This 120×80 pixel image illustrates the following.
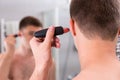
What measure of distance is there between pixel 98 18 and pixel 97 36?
0.06 m

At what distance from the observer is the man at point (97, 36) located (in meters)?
0.71

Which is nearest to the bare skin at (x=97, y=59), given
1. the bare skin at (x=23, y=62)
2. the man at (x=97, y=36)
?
the man at (x=97, y=36)

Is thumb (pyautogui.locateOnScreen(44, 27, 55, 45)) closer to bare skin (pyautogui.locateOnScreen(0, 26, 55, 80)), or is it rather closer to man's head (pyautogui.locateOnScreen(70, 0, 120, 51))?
man's head (pyautogui.locateOnScreen(70, 0, 120, 51))

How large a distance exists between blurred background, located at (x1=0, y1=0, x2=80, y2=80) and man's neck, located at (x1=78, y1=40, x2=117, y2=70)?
149cm

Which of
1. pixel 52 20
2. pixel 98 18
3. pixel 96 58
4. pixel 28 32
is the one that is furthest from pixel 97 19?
pixel 52 20

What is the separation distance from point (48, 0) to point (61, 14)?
87 centimetres

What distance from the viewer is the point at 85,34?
75 centimetres

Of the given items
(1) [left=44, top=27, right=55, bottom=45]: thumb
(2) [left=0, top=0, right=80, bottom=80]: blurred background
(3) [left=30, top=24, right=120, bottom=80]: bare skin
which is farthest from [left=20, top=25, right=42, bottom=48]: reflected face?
(3) [left=30, top=24, right=120, bottom=80]: bare skin

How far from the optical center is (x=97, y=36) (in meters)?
0.74

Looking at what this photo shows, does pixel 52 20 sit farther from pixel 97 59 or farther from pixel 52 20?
pixel 97 59

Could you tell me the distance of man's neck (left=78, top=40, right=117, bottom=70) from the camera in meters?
0.72

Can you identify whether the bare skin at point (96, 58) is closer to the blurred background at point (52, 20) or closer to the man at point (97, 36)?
the man at point (97, 36)

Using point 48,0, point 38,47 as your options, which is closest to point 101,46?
point 38,47

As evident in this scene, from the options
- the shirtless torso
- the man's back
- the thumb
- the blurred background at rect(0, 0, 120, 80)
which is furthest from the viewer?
the blurred background at rect(0, 0, 120, 80)
